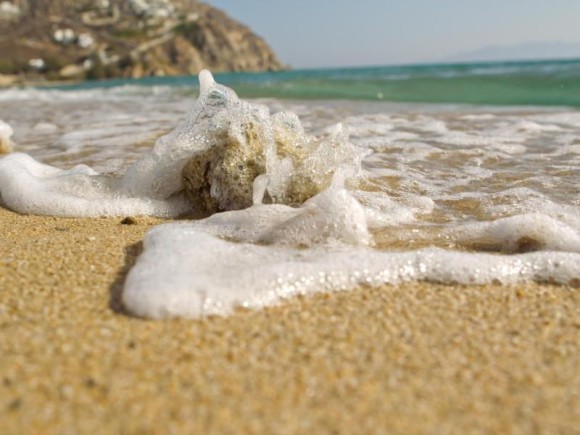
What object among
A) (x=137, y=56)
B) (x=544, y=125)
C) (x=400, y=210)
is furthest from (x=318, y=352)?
(x=137, y=56)

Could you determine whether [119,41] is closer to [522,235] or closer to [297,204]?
[297,204]

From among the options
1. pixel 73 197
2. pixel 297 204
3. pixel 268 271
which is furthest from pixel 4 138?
pixel 268 271

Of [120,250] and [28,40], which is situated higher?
[28,40]

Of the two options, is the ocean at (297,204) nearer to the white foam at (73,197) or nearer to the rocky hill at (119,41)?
the white foam at (73,197)

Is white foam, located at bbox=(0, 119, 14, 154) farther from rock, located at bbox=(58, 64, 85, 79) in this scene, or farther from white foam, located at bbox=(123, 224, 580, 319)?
rock, located at bbox=(58, 64, 85, 79)

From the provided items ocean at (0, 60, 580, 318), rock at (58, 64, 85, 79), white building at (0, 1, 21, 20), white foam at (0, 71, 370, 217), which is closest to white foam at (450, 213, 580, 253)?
ocean at (0, 60, 580, 318)

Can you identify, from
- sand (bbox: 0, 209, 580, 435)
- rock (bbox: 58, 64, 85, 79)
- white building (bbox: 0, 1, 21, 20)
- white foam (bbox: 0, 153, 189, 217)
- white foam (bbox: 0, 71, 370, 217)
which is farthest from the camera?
white building (bbox: 0, 1, 21, 20)

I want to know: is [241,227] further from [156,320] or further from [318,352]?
[318,352]
